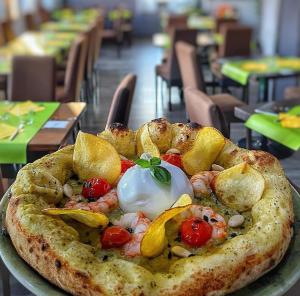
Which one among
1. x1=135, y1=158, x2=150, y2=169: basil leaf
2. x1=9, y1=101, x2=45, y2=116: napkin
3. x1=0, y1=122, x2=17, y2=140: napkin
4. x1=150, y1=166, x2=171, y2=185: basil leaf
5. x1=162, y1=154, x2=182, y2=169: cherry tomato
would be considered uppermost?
x1=135, y1=158, x2=150, y2=169: basil leaf

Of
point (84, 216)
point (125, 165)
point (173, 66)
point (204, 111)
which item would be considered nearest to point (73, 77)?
point (173, 66)

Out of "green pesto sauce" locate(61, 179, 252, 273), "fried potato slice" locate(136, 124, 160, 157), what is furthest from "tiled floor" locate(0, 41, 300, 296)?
"green pesto sauce" locate(61, 179, 252, 273)

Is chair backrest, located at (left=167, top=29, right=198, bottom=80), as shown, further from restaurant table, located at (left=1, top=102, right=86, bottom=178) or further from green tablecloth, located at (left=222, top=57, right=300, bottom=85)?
restaurant table, located at (left=1, top=102, right=86, bottom=178)

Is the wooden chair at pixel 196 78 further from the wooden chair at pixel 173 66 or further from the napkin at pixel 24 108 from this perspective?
the napkin at pixel 24 108

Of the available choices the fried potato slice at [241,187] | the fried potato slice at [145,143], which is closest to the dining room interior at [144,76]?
the fried potato slice at [145,143]

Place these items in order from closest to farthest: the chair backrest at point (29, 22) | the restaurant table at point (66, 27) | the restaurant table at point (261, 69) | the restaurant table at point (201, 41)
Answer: the restaurant table at point (261, 69) < the restaurant table at point (201, 41) < the restaurant table at point (66, 27) < the chair backrest at point (29, 22)

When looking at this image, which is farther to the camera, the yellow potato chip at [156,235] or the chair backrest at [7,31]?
the chair backrest at [7,31]

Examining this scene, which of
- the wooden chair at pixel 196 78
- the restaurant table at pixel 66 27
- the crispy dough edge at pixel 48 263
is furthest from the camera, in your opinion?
the restaurant table at pixel 66 27
